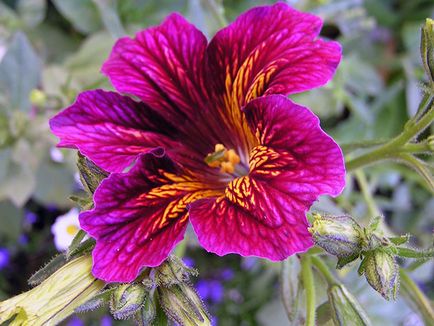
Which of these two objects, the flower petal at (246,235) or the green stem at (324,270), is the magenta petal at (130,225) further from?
the green stem at (324,270)

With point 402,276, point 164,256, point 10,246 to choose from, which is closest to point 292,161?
point 164,256

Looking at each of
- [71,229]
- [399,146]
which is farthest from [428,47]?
[71,229]

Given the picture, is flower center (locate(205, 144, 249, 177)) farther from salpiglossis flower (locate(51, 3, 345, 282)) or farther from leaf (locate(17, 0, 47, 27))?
leaf (locate(17, 0, 47, 27))

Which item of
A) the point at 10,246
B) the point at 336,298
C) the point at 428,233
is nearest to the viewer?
the point at 336,298

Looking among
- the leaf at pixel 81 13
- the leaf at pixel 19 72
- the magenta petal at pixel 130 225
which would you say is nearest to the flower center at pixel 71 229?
the leaf at pixel 19 72

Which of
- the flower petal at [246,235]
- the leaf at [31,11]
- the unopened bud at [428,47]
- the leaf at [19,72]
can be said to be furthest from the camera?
the leaf at [31,11]

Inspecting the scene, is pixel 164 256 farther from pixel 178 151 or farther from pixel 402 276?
pixel 402 276

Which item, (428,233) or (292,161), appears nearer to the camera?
(292,161)
